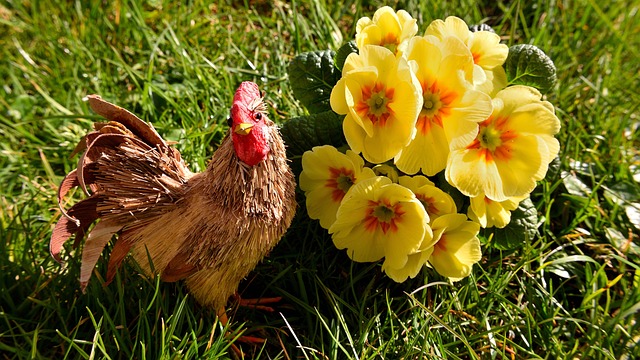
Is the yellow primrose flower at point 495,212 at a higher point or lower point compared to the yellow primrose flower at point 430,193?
lower

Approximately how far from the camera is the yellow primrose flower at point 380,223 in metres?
1.46

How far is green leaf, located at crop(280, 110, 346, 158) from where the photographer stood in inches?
65.4

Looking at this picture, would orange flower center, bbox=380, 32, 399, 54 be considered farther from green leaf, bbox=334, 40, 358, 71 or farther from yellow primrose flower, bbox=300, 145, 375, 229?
yellow primrose flower, bbox=300, 145, 375, 229

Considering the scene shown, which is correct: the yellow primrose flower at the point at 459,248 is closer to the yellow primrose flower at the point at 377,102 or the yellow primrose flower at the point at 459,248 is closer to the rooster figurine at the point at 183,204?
the yellow primrose flower at the point at 377,102

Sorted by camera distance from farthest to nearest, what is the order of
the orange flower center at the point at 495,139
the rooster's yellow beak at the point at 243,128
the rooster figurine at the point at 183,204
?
1. the orange flower center at the point at 495,139
2. the rooster figurine at the point at 183,204
3. the rooster's yellow beak at the point at 243,128

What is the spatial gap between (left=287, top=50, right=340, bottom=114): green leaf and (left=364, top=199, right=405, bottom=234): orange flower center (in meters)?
0.35

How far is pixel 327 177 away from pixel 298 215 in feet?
0.76

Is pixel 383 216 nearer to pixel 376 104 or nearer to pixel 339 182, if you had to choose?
pixel 339 182

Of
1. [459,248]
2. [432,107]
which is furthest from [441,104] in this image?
[459,248]

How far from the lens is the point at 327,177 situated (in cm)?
160

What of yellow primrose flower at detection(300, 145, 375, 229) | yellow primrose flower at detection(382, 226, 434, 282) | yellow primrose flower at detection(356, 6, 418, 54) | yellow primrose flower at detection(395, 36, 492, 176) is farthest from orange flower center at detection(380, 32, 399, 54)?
yellow primrose flower at detection(382, 226, 434, 282)

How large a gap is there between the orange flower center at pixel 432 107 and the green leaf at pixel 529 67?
1.03 feet

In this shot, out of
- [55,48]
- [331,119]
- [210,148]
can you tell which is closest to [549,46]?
[331,119]

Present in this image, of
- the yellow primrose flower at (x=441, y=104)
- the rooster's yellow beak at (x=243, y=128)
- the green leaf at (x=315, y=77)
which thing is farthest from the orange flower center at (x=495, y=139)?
the rooster's yellow beak at (x=243, y=128)
